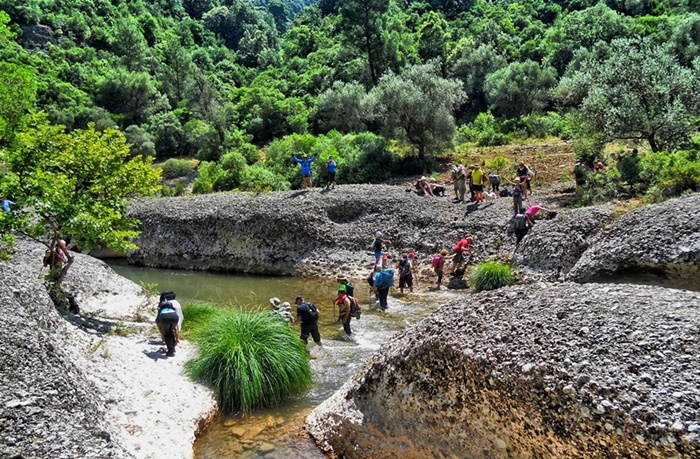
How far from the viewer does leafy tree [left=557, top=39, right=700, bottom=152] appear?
23.3 m

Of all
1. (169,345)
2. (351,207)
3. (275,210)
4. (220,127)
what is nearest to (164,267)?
(275,210)

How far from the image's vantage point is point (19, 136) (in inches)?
530

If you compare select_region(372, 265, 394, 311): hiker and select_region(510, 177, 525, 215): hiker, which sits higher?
select_region(510, 177, 525, 215): hiker

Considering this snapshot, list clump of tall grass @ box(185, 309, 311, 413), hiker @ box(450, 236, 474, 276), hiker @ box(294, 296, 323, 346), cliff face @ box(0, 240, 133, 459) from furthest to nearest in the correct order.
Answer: hiker @ box(450, 236, 474, 276), hiker @ box(294, 296, 323, 346), clump of tall grass @ box(185, 309, 311, 413), cliff face @ box(0, 240, 133, 459)

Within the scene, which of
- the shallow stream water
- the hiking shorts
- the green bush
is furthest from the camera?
the green bush

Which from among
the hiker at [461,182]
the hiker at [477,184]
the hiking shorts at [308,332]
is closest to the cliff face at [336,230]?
the hiker at [477,184]

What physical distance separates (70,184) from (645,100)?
A: 24415 mm

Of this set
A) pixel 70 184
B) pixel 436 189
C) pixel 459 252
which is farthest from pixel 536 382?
pixel 436 189

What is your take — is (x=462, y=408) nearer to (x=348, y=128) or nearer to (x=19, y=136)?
(x=19, y=136)

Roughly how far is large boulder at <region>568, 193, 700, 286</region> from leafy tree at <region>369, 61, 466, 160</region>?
21.3 m

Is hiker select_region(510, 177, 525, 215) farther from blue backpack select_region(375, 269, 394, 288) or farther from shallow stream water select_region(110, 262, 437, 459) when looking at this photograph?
blue backpack select_region(375, 269, 394, 288)

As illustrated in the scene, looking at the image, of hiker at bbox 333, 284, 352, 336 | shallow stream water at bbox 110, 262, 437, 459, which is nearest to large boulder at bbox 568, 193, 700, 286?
shallow stream water at bbox 110, 262, 437, 459

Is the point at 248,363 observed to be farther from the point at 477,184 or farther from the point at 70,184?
the point at 477,184

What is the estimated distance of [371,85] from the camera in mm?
61406
